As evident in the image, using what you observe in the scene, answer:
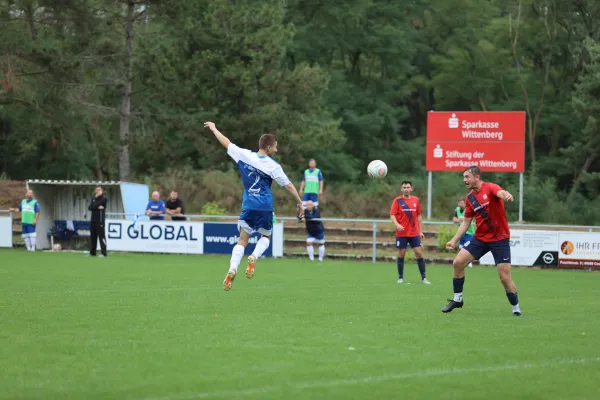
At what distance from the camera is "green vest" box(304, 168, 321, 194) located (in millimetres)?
29047

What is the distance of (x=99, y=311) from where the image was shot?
12148 mm

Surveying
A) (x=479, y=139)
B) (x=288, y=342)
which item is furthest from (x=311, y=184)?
(x=288, y=342)

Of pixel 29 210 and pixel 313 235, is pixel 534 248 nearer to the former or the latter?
pixel 313 235

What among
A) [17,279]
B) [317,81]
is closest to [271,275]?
[17,279]

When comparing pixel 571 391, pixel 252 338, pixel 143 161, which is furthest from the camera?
pixel 143 161

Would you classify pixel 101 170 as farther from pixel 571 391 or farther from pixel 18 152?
pixel 571 391

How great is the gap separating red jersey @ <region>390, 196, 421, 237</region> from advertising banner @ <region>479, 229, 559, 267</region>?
9306 millimetres

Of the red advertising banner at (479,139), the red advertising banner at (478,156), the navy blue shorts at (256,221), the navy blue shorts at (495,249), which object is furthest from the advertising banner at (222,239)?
the navy blue shorts at (495,249)

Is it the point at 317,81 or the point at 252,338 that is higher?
the point at 317,81

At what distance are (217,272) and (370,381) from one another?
14177 millimetres

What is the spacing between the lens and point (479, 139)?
32.0 meters

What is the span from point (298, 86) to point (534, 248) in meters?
17.0

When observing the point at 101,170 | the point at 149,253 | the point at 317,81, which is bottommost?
the point at 149,253

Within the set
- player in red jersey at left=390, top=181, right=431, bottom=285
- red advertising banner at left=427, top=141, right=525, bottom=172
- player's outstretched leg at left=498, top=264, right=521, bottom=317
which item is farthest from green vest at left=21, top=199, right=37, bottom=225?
player's outstretched leg at left=498, top=264, right=521, bottom=317
